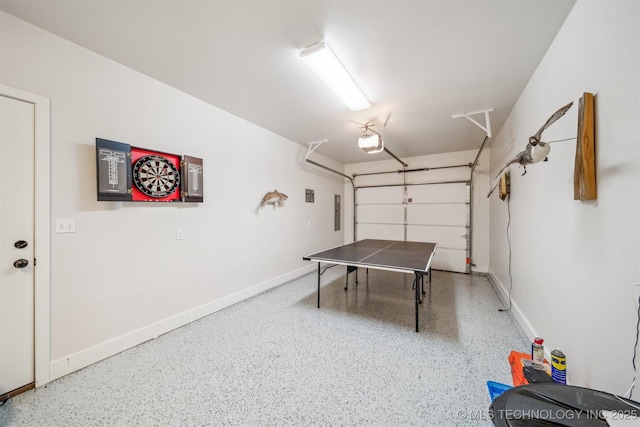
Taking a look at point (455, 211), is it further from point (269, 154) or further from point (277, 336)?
point (277, 336)

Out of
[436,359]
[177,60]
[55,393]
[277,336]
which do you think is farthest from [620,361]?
[177,60]

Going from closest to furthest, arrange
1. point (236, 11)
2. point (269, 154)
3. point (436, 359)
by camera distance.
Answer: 1. point (236, 11)
2. point (436, 359)
3. point (269, 154)

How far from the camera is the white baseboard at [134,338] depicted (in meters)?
1.97

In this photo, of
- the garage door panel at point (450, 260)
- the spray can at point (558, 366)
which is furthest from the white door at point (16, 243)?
the garage door panel at point (450, 260)

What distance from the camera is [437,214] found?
570 cm

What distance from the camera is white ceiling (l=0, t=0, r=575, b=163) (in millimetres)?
1674

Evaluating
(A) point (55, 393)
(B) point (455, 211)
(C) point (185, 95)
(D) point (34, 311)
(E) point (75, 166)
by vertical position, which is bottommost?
(A) point (55, 393)

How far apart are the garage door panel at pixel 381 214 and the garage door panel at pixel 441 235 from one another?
418mm

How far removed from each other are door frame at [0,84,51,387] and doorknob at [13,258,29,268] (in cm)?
6

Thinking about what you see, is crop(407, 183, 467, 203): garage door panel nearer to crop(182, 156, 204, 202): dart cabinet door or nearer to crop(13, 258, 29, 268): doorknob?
crop(182, 156, 204, 202): dart cabinet door

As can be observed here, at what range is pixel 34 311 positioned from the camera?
1.84 meters

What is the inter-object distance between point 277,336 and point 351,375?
969mm

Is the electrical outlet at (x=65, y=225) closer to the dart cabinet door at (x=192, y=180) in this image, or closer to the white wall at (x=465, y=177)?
the dart cabinet door at (x=192, y=180)

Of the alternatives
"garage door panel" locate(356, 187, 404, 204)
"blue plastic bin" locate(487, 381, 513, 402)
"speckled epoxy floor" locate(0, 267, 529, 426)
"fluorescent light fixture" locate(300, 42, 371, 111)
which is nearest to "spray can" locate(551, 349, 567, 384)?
"blue plastic bin" locate(487, 381, 513, 402)
